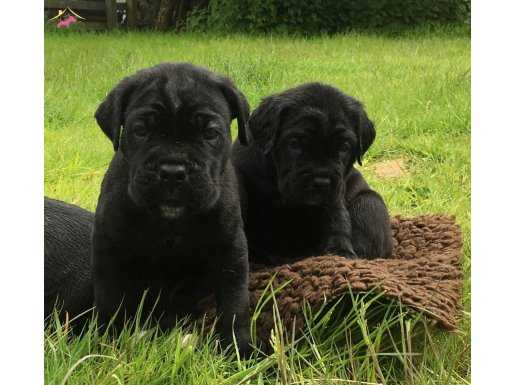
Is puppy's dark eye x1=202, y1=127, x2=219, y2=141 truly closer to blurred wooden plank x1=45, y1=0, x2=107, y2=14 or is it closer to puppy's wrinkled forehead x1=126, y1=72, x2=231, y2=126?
puppy's wrinkled forehead x1=126, y1=72, x2=231, y2=126

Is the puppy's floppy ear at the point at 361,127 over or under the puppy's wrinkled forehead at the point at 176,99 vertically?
under

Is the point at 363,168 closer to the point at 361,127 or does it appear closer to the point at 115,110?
the point at 361,127

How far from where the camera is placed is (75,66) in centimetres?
363

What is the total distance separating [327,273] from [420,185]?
118cm

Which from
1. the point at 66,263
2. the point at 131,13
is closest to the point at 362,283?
Answer: the point at 66,263

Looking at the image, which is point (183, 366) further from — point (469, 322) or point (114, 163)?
point (469, 322)

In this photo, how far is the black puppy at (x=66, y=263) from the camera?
11.1ft

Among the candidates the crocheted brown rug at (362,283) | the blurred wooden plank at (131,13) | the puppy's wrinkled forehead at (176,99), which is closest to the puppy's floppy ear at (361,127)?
the crocheted brown rug at (362,283)

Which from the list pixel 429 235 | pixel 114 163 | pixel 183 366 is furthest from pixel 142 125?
pixel 429 235

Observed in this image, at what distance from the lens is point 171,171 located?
2.76 metres

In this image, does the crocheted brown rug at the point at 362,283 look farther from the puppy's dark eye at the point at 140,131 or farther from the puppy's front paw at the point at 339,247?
the puppy's dark eye at the point at 140,131

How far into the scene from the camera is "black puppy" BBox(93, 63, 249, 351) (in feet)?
9.25

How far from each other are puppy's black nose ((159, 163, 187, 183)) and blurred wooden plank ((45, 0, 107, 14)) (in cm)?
109

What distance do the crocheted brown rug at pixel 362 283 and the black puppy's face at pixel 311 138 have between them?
0.28 metres
